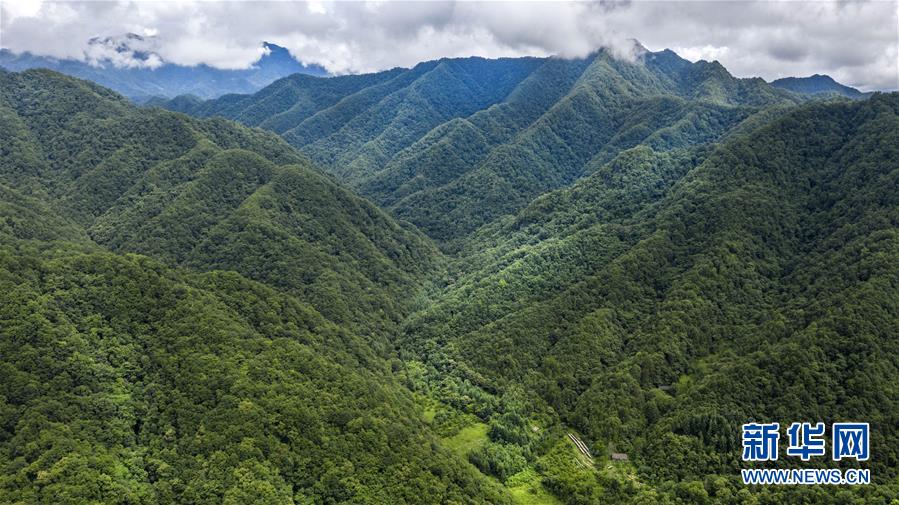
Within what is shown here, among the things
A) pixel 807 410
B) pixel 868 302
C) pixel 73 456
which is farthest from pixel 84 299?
pixel 868 302

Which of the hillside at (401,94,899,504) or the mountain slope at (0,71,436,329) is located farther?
the mountain slope at (0,71,436,329)

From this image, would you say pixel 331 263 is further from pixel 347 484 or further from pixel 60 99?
pixel 60 99
